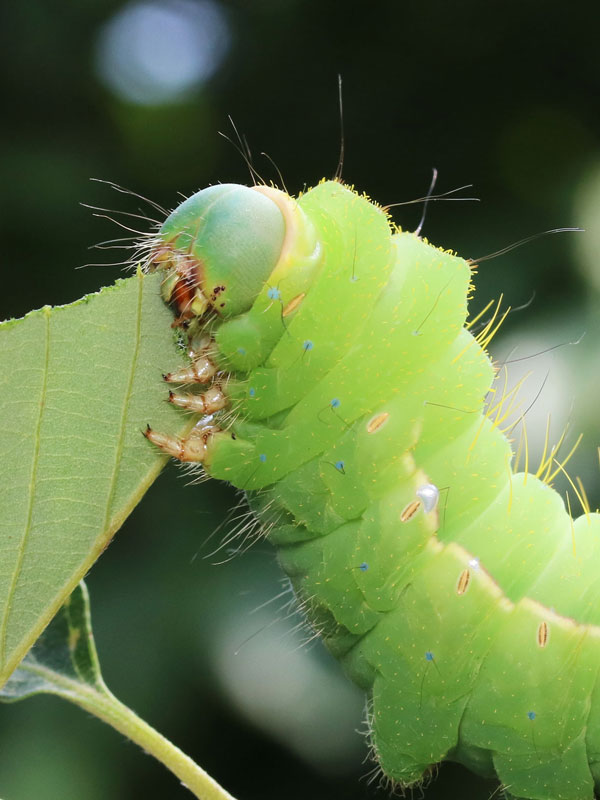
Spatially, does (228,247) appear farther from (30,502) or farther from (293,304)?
(30,502)

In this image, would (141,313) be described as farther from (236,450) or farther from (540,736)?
(540,736)

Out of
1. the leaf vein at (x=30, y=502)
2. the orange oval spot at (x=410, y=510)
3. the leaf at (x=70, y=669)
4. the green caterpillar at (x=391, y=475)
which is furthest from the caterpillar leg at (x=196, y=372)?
the leaf at (x=70, y=669)

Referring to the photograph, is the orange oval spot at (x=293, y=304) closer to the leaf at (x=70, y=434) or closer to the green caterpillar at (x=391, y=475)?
the green caterpillar at (x=391, y=475)

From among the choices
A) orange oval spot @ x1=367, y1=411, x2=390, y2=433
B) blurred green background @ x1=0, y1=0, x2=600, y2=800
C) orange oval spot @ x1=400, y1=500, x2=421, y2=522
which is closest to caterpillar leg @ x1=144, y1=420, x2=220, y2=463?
orange oval spot @ x1=367, y1=411, x2=390, y2=433

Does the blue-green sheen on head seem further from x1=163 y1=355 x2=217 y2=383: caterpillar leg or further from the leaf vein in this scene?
the leaf vein

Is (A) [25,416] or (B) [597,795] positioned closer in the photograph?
(A) [25,416]

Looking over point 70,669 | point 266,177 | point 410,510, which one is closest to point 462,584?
point 410,510

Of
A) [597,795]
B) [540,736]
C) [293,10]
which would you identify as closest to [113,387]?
[540,736]
